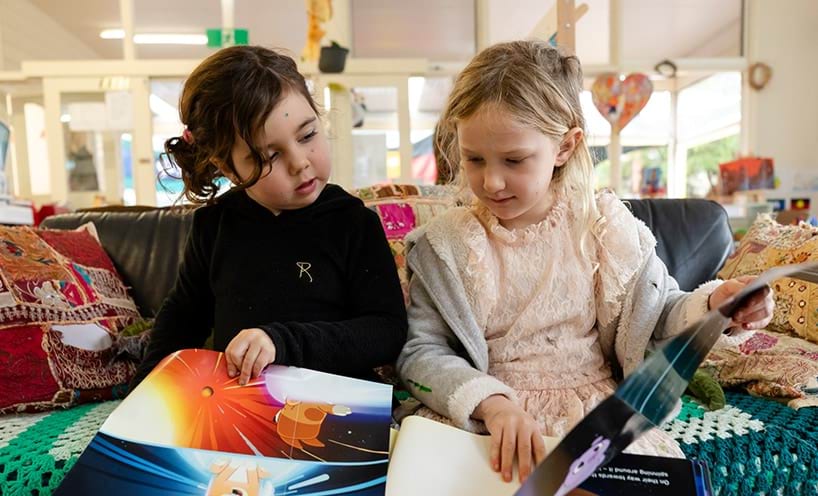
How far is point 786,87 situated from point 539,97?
424 cm

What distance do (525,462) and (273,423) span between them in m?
0.28

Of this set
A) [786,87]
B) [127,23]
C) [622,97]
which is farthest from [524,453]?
[786,87]

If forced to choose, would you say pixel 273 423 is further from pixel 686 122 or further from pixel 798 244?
pixel 686 122

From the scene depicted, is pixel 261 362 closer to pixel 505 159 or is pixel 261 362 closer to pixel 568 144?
pixel 505 159

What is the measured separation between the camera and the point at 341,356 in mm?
773

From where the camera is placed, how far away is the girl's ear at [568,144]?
837 millimetres

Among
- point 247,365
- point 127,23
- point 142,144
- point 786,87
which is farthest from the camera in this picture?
point 786,87

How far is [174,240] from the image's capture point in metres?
1.52

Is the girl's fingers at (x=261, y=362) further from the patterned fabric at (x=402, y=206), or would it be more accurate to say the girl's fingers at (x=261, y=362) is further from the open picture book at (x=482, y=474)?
the patterned fabric at (x=402, y=206)

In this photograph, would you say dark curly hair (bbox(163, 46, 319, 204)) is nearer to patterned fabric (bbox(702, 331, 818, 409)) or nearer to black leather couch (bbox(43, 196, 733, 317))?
black leather couch (bbox(43, 196, 733, 317))

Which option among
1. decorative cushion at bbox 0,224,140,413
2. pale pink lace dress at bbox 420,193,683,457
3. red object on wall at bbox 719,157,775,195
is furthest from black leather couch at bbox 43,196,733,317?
red object on wall at bbox 719,157,775,195

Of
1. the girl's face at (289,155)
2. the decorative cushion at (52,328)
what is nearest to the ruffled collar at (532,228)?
the girl's face at (289,155)

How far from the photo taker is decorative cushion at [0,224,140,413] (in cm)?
101

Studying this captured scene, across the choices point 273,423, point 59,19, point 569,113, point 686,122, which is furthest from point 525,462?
point 59,19
